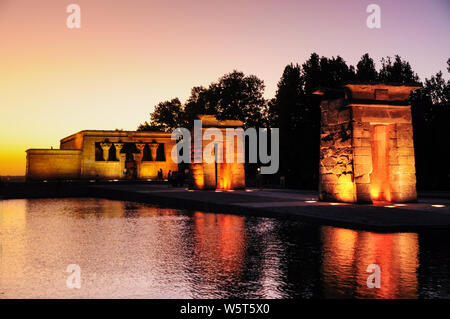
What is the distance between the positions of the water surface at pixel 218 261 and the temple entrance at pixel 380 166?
26.2ft

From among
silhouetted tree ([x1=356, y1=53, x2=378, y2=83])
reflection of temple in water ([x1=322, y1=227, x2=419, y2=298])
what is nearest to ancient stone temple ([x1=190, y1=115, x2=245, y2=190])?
silhouetted tree ([x1=356, y1=53, x2=378, y2=83])

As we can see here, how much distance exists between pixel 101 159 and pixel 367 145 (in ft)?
165

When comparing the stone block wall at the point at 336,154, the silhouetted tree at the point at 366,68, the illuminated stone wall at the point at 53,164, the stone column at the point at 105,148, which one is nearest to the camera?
the stone block wall at the point at 336,154

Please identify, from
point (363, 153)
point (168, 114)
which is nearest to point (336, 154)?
point (363, 153)

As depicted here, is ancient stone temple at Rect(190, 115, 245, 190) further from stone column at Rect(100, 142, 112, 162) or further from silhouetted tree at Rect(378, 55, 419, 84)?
stone column at Rect(100, 142, 112, 162)

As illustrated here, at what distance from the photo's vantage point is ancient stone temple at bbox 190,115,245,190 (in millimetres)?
28375

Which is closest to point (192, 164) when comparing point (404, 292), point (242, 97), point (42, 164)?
point (404, 292)

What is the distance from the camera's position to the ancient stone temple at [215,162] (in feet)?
93.1

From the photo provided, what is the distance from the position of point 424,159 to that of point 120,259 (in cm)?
2808

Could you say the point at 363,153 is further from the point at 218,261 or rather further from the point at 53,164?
the point at 53,164

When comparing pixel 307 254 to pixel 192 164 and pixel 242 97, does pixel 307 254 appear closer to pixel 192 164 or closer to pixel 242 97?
pixel 192 164

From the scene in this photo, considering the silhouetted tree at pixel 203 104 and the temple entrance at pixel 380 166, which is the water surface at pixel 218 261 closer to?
the temple entrance at pixel 380 166

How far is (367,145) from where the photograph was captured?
55.7 ft

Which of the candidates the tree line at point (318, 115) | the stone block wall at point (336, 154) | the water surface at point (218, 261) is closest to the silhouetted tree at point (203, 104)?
the tree line at point (318, 115)
